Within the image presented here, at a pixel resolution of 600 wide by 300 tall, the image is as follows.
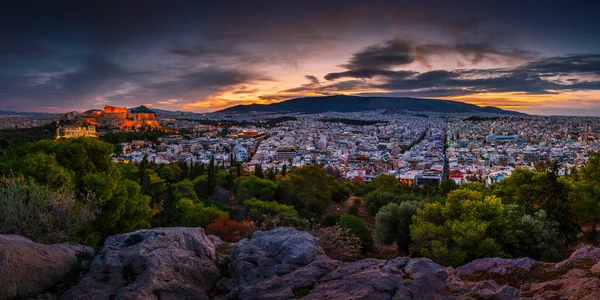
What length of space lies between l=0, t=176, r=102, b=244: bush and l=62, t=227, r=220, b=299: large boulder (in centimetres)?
206

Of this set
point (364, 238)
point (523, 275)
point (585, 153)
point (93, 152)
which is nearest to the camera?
point (523, 275)

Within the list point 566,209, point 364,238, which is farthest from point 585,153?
point 364,238

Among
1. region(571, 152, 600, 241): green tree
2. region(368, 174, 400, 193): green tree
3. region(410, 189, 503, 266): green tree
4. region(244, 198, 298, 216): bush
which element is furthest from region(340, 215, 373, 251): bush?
region(368, 174, 400, 193): green tree

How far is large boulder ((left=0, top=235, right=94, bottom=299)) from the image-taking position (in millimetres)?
5488

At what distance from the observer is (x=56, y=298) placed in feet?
18.2

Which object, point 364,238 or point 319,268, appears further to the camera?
point 364,238

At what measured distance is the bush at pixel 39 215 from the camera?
796cm

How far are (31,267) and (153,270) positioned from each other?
1.80 metres

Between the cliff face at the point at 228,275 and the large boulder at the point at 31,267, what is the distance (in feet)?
0.04

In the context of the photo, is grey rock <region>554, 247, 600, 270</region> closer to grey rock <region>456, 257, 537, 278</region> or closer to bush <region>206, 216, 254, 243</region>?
grey rock <region>456, 257, 537, 278</region>

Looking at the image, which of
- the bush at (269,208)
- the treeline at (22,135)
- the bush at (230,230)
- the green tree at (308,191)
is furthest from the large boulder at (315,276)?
the treeline at (22,135)

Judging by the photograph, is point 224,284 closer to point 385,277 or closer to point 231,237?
point 385,277

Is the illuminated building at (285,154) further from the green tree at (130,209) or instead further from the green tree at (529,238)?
the green tree at (130,209)

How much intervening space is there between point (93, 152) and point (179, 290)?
9576mm
